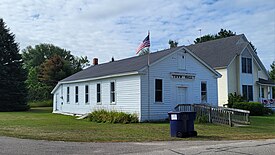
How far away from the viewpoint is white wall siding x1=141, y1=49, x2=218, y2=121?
22.3 m

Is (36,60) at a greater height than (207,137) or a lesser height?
greater

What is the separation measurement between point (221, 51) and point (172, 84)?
16270 millimetres

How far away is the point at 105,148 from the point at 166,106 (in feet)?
41.8

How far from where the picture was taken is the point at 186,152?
9922 mm

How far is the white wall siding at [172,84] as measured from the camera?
879 inches

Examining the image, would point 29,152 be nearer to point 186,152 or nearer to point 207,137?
point 186,152

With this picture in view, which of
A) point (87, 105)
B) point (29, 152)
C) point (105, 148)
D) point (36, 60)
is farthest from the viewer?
point (36, 60)

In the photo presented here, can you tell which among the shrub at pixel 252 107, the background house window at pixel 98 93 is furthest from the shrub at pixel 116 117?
the shrub at pixel 252 107

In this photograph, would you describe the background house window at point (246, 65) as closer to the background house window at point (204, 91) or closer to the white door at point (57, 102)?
the background house window at point (204, 91)

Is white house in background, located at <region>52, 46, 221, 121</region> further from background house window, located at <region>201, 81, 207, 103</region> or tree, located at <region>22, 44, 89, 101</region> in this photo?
tree, located at <region>22, 44, 89, 101</region>

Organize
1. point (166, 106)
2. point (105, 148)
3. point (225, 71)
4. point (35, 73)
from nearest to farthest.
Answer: point (105, 148), point (166, 106), point (225, 71), point (35, 73)

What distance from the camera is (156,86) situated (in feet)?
75.3

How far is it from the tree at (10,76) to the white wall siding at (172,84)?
24334 mm

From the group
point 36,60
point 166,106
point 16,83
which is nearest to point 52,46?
point 36,60
